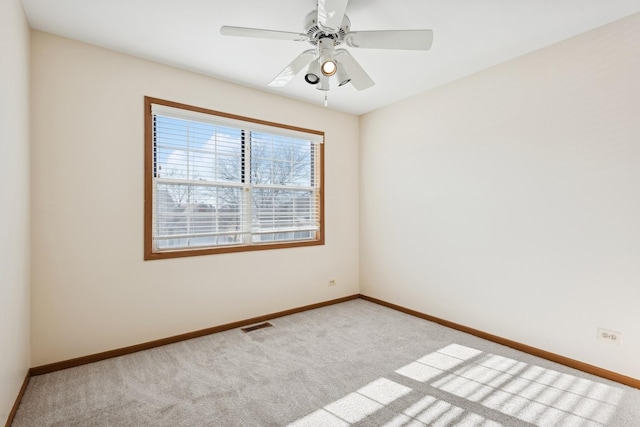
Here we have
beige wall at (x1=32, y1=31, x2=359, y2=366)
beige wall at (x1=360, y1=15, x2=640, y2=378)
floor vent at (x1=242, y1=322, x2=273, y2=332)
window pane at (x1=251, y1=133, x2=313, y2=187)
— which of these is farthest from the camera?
window pane at (x1=251, y1=133, x2=313, y2=187)

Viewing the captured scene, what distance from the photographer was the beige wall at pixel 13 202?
1.67 metres

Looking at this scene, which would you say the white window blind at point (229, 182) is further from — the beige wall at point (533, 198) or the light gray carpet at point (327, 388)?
the beige wall at point (533, 198)

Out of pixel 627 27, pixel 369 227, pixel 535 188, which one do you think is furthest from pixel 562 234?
pixel 369 227

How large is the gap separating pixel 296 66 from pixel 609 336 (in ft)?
10.0

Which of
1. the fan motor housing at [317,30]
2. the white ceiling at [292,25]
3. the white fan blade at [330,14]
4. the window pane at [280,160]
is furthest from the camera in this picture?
the window pane at [280,160]

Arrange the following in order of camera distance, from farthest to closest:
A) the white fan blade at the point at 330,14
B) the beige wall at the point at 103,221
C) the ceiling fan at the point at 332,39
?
the beige wall at the point at 103,221 < the ceiling fan at the point at 332,39 < the white fan blade at the point at 330,14

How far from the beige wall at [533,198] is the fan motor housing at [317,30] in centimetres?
178

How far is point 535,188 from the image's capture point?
2668 mm

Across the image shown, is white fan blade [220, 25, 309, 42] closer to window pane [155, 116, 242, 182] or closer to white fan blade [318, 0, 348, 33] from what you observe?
white fan blade [318, 0, 348, 33]

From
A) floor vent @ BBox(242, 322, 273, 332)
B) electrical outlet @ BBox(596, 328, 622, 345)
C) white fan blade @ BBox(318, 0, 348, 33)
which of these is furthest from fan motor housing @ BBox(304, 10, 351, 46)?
electrical outlet @ BBox(596, 328, 622, 345)

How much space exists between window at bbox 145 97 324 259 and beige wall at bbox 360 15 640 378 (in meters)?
1.26

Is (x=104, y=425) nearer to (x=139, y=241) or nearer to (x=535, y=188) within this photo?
(x=139, y=241)

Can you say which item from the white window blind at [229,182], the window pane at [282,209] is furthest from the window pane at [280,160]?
the window pane at [282,209]

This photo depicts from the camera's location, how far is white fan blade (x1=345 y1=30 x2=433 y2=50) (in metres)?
1.85
